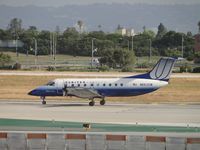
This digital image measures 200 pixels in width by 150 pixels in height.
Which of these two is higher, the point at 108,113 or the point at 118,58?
the point at 118,58

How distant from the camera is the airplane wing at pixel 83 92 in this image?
176 ft

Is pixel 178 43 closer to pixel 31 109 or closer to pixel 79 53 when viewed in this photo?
pixel 79 53

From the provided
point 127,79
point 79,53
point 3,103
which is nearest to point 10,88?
point 3,103

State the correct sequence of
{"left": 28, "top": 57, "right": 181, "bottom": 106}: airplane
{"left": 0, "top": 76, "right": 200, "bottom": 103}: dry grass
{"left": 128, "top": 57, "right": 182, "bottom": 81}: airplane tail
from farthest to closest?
1. {"left": 0, "top": 76, "right": 200, "bottom": 103}: dry grass
2. {"left": 128, "top": 57, "right": 182, "bottom": 81}: airplane tail
3. {"left": 28, "top": 57, "right": 181, "bottom": 106}: airplane

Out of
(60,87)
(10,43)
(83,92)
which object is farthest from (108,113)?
(10,43)

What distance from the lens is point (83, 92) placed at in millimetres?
53750

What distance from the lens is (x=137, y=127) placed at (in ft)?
122

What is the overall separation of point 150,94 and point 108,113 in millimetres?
18160

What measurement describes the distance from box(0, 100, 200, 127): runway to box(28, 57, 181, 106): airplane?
0.98 metres

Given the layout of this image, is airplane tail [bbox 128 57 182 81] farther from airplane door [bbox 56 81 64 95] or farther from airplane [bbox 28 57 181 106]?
airplane door [bbox 56 81 64 95]

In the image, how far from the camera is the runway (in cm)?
4169

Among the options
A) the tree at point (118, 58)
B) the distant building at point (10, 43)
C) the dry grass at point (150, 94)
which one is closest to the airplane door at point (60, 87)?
the dry grass at point (150, 94)

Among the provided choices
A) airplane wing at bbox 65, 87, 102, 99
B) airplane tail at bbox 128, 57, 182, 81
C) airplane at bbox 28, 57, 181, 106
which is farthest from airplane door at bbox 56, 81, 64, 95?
airplane tail at bbox 128, 57, 182, 81

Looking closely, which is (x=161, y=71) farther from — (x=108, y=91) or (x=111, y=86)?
(x=108, y=91)
